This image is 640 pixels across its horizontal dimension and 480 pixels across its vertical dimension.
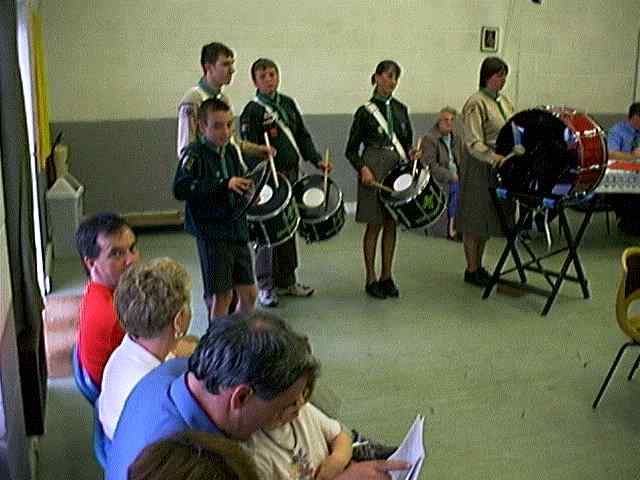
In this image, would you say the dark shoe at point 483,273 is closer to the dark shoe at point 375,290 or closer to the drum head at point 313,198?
the dark shoe at point 375,290

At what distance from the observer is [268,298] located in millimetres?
4742

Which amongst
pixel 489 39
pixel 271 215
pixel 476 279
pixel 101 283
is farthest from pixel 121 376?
pixel 489 39

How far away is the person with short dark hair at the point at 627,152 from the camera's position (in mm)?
6096

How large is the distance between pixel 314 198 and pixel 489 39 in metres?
4.14

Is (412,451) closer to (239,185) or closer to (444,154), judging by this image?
(239,185)

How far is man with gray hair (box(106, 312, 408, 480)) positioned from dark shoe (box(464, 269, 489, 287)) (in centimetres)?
385

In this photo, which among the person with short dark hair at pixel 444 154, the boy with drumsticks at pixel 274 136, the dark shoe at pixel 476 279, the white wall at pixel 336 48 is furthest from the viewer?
the white wall at pixel 336 48

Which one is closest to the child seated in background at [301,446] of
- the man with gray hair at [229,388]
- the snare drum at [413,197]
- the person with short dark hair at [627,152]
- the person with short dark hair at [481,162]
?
the man with gray hair at [229,388]

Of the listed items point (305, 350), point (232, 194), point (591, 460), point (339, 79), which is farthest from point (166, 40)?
point (305, 350)

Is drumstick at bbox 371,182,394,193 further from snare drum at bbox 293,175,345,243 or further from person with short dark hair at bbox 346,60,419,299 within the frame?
snare drum at bbox 293,175,345,243

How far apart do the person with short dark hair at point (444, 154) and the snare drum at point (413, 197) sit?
5.17 feet

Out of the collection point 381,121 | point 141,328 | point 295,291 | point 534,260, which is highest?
point 381,121

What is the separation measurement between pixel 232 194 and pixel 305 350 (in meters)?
2.12

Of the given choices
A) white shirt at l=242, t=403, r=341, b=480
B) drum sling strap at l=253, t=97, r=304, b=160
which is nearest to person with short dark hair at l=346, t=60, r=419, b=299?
drum sling strap at l=253, t=97, r=304, b=160
